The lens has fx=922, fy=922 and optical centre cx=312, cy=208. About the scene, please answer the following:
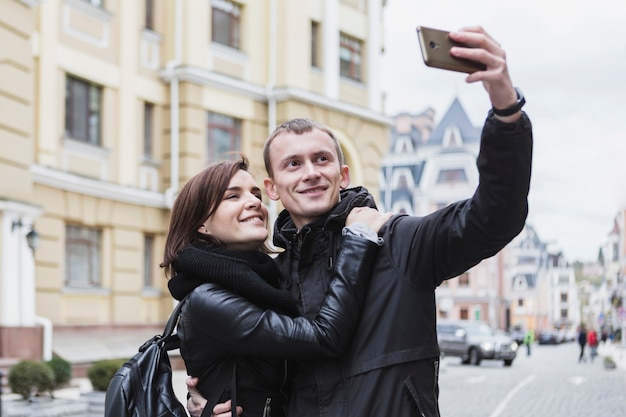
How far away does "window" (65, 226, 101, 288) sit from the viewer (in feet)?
65.2

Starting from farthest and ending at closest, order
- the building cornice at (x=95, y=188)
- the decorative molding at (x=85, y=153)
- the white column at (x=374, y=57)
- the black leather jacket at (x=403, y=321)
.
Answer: the white column at (x=374, y=57), the decorative molding at (x=85, y=153), the building cornice at (x=95, y=188), the black leather jacket at (x=403, y=321)

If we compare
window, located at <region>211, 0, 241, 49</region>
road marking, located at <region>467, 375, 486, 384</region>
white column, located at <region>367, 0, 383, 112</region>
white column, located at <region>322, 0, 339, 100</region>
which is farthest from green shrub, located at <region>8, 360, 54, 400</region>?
white column, located at <region>367, 0, 383, 112</region>

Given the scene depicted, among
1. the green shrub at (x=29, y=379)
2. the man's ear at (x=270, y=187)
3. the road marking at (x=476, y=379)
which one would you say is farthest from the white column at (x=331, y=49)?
the man's ear at (x=270, y=187)

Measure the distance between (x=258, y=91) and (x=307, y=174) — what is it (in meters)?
21.3

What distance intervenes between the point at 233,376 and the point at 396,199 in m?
79.8

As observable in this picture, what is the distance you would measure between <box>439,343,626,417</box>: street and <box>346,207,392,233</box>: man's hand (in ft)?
41.3

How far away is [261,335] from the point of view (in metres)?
2.89

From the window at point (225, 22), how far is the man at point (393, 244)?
817 inches

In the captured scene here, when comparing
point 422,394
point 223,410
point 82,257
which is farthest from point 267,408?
point 82,257

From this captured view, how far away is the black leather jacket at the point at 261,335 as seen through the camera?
Answer: 2.80 m

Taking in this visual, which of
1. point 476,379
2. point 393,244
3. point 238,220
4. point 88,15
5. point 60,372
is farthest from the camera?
point 476,379

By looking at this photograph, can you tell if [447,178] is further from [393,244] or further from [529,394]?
[393,244]

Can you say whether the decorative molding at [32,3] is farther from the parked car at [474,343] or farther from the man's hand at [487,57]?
the parked car at [474,343]

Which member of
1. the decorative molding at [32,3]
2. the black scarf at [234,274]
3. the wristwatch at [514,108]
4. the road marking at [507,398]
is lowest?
the road marking at [507,398]
